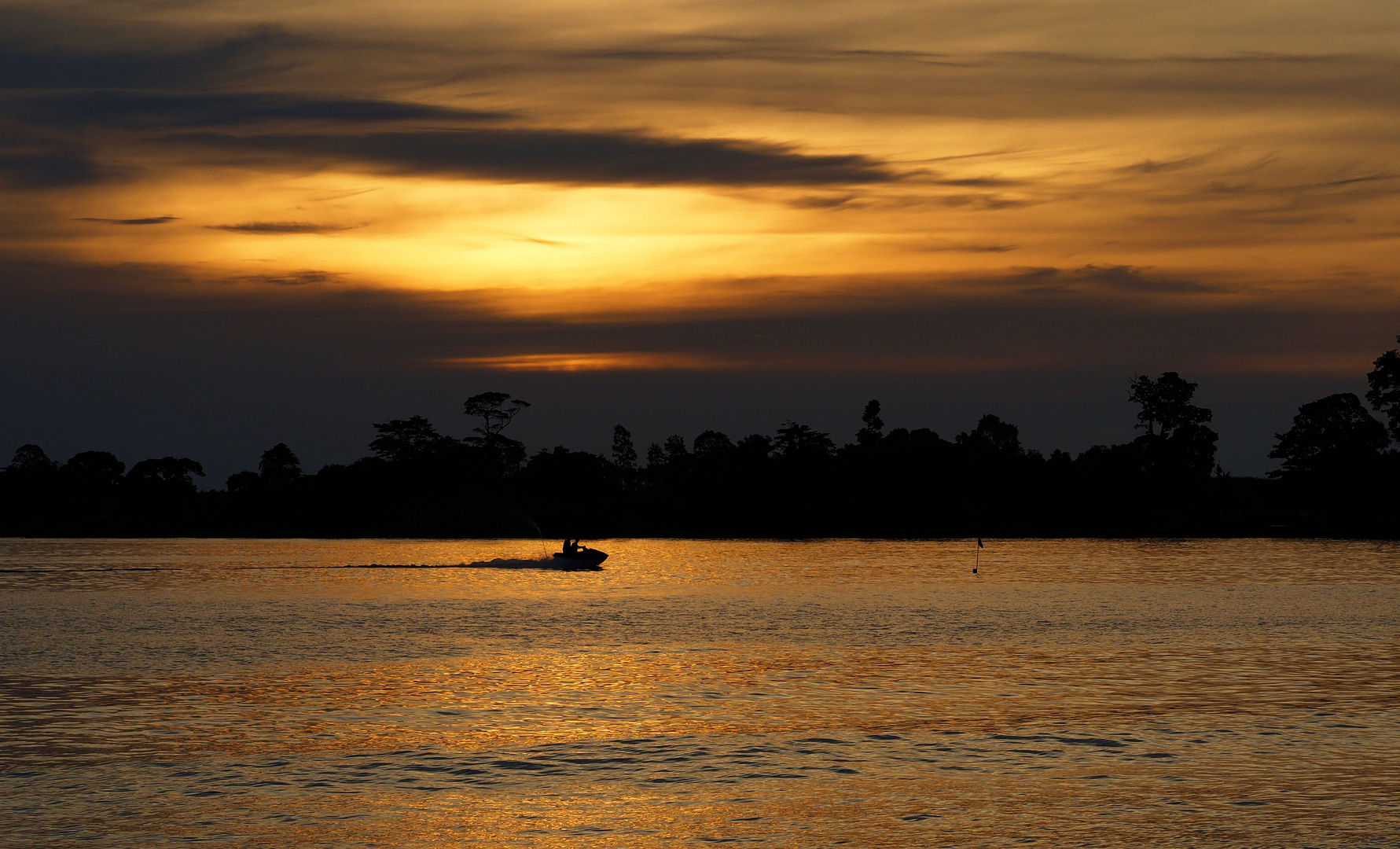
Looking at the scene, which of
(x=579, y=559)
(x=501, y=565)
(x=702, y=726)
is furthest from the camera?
(x=501, y=565)

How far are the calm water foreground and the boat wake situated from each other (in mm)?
56996

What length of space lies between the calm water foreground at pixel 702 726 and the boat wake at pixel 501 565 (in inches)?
2244

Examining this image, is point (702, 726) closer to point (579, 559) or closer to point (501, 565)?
point (579, 559)

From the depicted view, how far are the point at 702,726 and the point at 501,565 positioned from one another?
113m

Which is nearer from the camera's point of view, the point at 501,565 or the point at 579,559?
the point at 579,559

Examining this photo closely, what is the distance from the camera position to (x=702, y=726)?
108ft

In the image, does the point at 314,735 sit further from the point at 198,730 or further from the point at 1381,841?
the point at 1381,841

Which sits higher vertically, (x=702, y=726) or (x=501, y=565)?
(x=702, y=726)

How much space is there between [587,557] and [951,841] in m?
115

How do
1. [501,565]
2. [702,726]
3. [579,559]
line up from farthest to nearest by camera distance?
[501,565] < [579,559] < [702,726]

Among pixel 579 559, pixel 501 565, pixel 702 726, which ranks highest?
pixel 702 726

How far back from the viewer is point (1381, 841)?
2138cm

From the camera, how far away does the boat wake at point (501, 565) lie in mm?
135375

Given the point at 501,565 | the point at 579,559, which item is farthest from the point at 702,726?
the point at 501,565
